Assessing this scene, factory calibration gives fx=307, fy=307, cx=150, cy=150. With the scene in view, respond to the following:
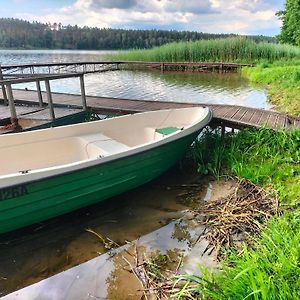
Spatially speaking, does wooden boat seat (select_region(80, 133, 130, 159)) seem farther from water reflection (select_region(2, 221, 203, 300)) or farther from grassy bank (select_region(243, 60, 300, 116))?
grassy bank (select_region(243, 60, 300, 116))

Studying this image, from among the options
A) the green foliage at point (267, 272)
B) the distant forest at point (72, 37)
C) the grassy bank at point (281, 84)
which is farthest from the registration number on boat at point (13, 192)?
the distant forest at point (72, 37)

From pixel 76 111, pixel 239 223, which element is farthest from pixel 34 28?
pixel 239 223

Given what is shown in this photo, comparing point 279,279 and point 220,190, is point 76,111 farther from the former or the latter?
point 279,279

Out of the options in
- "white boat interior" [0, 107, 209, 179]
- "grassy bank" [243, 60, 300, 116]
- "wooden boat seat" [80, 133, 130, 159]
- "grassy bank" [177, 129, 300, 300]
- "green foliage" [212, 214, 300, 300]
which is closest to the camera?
"green foliage" [212, 214, 300, 300]

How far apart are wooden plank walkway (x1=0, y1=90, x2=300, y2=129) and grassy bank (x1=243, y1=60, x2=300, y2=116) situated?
130cm

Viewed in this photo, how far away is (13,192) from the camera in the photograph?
8.95 ft

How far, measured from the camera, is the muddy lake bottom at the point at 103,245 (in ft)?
8.43

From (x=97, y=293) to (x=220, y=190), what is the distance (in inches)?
84.4

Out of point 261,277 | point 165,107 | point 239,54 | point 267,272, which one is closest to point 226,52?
point 239,54

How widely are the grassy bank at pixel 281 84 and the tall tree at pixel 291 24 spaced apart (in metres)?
7.60

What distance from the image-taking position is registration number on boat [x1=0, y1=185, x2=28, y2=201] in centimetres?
268

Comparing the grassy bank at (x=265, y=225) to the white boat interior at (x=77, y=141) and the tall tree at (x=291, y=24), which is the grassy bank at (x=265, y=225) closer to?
the white boat interior at (x=77, y=141)

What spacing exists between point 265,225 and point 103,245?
1.60 meters

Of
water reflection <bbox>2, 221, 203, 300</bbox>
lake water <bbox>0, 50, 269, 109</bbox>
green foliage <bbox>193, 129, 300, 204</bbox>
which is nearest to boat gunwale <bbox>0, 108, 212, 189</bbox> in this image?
green foliage <bbox>193, 129, 300, 204</bbox>
